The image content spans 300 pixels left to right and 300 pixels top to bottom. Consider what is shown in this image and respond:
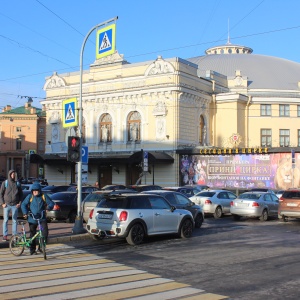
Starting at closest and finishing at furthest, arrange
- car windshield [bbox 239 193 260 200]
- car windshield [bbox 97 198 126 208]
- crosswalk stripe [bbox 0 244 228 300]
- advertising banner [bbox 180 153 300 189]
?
crosswalk stripe [bbox 0 244 228 300] < car windshield [bbox 97 198 126 208] < car windshield [bbox 239 193 260 200] < advertising banner [bbox 180 153 300 189]

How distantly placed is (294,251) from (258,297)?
5803 millimetres

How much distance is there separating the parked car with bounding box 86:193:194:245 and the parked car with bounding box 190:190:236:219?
9929mm

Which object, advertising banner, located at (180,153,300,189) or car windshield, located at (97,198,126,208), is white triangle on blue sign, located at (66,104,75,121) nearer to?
car windshield, located at (97,198,126,208)

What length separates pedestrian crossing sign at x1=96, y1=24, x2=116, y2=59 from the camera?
706 inches

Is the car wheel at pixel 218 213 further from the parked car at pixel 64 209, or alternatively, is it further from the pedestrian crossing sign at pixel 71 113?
the pedestrian crossing sign at pixel 71 113

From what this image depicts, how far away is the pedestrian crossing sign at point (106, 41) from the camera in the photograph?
1794 centimetres

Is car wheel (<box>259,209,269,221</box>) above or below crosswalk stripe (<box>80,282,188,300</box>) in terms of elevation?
below

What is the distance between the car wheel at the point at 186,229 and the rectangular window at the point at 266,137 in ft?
128

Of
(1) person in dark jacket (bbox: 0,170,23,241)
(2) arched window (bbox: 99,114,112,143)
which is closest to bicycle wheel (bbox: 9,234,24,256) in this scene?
(1) person in dark jacket (bbox: 0,170,23,241)

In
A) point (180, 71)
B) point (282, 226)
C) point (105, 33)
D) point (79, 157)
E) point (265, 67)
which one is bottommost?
point (282, 226)

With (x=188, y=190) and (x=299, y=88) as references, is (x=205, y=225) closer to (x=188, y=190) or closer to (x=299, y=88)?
(x=188, y=190)

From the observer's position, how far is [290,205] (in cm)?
2289

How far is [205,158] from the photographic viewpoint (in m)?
42.0

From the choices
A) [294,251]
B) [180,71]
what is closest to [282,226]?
[294,251]
